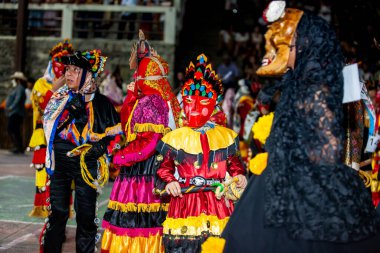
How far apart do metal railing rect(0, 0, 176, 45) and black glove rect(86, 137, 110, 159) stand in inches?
599

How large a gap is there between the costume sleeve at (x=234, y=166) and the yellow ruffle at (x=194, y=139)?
0.14 m

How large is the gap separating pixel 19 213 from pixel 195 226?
15.9 ft

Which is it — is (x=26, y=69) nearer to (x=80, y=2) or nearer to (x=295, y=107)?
(x=80, y=2)

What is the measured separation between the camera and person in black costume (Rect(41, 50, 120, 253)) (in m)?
6.57

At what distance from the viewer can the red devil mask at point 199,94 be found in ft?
19.4

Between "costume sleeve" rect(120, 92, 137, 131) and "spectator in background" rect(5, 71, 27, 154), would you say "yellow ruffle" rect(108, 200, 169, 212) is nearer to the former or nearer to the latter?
"costume sleeve" rect(120, 92, 137, 131)

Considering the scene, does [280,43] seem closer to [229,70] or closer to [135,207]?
[135,207]

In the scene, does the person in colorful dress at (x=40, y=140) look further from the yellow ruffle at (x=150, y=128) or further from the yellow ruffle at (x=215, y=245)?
the yellow ruffle at (x=215, y=245)

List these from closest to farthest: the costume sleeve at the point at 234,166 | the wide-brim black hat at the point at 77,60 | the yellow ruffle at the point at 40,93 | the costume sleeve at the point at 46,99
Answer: the costume sleeve at the point at 234,166 < the wide-brim black hat at the point at 77,60 < the costume sleeve at the point at 46,99 < the yellow ruffle at the point at 40,93

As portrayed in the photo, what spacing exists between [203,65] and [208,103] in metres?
0.35

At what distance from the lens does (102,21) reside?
22.9 metres

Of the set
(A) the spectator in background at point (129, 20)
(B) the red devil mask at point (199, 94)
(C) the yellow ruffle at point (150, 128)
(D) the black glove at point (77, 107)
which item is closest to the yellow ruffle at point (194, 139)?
(B) the red devil mask at point (199, 94)

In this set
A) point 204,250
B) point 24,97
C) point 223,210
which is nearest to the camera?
point 204,250

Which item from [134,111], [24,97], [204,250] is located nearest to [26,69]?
[24,97]
